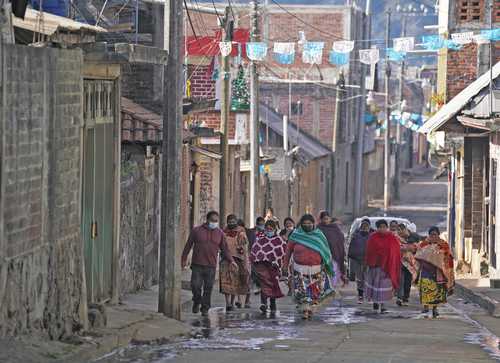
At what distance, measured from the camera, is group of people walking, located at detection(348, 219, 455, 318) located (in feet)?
70.3

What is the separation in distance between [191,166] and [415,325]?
46.7 ft

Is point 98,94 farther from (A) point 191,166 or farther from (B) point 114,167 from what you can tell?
(A) point 191,166

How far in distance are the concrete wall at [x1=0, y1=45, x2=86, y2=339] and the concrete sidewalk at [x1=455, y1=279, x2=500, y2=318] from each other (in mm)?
8942

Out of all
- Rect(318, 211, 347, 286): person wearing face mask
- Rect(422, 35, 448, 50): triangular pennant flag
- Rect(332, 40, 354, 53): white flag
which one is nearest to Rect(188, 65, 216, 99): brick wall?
Rect(332, 40, 354, 53): white flag

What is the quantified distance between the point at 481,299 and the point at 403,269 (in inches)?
56.8

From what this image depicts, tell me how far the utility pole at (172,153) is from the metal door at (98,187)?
93 cm

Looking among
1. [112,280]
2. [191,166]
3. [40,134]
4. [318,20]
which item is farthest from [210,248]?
[318,20]

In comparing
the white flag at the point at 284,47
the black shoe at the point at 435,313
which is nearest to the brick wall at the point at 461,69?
the white flag at the point at 284,47

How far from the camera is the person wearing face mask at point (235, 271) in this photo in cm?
2177

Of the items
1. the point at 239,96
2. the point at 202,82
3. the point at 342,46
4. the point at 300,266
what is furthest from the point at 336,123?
the point at 300,266

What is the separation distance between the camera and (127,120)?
839 inches

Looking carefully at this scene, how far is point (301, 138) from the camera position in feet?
178

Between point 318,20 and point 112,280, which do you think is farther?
point 318,20

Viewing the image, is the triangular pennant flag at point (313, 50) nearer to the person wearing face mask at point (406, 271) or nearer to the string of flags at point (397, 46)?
the string of flags at point (397, 46)
